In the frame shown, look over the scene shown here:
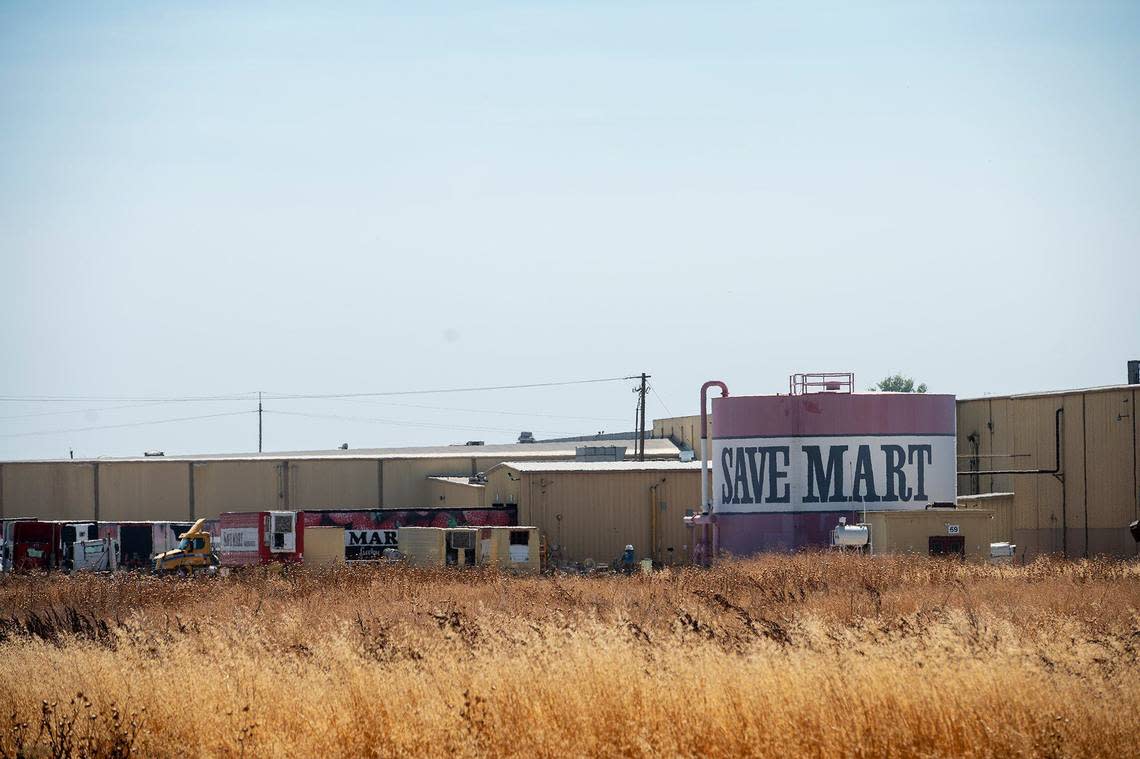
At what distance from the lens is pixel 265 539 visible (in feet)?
120

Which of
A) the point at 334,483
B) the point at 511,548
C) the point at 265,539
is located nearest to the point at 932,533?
the point at 511,548

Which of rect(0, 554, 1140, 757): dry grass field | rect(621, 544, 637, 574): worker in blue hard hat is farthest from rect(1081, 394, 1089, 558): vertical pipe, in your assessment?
rect(0, 554, 1140, 757): dry grass field

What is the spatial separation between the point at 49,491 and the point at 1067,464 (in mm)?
43053

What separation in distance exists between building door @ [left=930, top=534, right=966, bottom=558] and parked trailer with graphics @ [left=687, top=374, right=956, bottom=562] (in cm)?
Result: 226

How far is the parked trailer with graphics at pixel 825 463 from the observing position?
33000 millimetres

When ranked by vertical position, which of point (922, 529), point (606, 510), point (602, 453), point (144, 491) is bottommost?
point (144, 491)

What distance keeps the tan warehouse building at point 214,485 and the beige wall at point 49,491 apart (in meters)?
0.04

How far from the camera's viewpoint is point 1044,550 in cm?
3906

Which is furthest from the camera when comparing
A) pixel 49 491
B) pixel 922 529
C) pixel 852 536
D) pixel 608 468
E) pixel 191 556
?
pixel 49 491

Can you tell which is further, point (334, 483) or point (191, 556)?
point (334, 483)

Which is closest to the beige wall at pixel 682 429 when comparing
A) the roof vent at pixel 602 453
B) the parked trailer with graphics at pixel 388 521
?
Answer: the roof vent at pixel 602 453

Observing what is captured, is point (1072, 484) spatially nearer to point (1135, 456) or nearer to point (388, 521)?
point (1135, 456)

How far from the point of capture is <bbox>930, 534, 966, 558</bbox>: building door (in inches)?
1203

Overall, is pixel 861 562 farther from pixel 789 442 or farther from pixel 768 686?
pixel 768 686
